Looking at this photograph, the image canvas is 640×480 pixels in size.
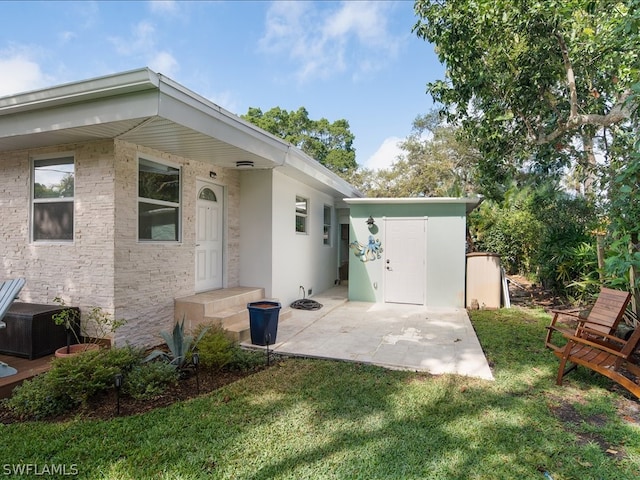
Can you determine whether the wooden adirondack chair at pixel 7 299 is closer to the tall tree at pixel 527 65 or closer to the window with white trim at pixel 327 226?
the tall tree at pixel 527 65

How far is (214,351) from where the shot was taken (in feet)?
14.4

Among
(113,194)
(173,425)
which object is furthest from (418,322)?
(113,194)

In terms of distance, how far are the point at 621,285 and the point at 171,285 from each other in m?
7.44

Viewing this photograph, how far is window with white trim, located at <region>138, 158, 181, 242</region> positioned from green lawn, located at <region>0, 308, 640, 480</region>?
2957mm

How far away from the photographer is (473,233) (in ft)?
38.2

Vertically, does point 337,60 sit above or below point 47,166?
above

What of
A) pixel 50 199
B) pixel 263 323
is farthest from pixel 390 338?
pixel 50 199

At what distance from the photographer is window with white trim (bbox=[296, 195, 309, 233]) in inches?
374

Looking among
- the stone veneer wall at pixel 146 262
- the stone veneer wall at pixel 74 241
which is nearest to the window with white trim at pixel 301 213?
the stone veneer wall at pixel 146 262

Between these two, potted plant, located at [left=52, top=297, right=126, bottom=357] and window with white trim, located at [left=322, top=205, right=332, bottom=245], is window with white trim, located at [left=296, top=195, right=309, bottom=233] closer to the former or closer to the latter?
window with white trim, located at [left=322, top=205, right=332, bottom=245]

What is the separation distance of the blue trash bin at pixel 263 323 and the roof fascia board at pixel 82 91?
3.24m

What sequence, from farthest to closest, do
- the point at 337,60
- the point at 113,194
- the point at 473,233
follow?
1. the point at 337,60
2. the point at 473,233
3. the point at 113,194

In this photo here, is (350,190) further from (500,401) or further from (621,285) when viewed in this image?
(500,401)

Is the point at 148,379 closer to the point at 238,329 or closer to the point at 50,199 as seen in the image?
the point at 238,329
